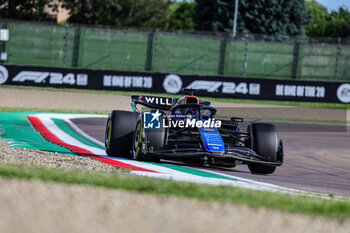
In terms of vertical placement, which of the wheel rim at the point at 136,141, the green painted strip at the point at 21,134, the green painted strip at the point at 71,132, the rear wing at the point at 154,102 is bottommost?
the green painted strip at the point at 71,132

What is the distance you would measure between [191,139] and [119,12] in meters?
46.4

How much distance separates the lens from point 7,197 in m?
4.76

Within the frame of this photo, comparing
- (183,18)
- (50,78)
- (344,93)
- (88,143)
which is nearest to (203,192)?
(88,143)

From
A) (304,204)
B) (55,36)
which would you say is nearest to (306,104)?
(55,36)

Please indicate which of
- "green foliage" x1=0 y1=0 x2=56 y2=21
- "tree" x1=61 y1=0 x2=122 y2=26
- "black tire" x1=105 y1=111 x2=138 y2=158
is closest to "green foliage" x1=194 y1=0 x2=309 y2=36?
"tree" x1=61 y1=0 x2=122 y2=26

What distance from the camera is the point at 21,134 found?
12.6m

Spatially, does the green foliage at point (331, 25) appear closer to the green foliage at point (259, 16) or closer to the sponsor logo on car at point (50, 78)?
the green foliage at point (259, 16)

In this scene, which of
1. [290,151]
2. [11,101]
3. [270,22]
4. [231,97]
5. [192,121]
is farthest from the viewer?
[270,22]

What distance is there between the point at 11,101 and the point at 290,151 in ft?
36.5

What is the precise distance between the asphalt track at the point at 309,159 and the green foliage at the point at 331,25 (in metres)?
43.0

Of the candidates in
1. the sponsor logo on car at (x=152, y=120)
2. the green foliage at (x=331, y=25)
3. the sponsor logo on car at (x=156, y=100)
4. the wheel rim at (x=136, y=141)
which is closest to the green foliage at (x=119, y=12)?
the green foliage at (x=331, y=25)

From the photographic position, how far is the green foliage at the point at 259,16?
53875 mm

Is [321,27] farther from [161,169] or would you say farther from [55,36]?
[161,169]

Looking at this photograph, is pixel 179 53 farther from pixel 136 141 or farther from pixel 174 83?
pixel 136 141
